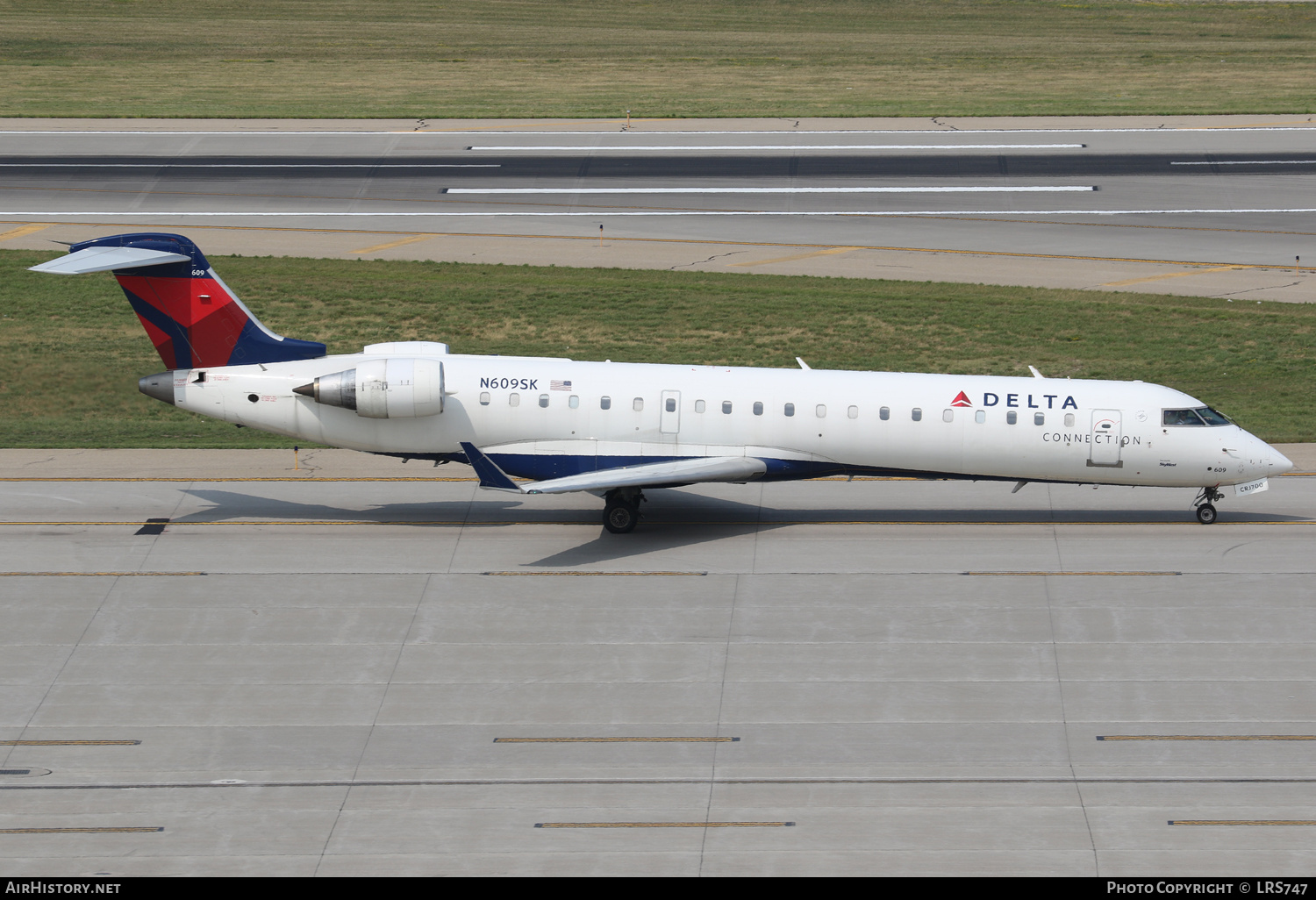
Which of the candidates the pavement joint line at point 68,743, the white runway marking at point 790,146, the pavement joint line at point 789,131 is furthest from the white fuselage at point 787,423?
the pavement joint line at point 789,131

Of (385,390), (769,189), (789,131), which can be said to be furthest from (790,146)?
(385,390)

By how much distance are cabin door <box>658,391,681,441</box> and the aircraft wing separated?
24.4 inches

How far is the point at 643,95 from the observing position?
234 ft

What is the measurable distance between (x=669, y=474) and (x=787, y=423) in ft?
8.75

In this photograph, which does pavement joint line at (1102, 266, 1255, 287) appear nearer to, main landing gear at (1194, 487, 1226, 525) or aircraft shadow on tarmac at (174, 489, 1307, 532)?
aircraft shadow on tarmac at (174, 489, 1307, 532)

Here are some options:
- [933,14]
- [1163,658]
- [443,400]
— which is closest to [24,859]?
[443,400]

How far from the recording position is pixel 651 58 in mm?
79750

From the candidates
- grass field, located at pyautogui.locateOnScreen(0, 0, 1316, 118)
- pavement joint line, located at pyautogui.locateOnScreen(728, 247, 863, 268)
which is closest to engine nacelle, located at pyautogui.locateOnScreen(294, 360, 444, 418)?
pavement joint line, located at pyautogui.locateOnScreen(728, 247, 863, 268)

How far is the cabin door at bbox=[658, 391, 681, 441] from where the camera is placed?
31.1 metres

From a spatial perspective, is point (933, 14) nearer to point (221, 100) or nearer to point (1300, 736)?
point (221, 100)

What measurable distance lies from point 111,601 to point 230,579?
2.19m

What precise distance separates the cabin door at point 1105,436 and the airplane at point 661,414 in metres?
0.03

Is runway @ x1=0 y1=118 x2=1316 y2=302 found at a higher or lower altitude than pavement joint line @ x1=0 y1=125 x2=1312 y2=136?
lower

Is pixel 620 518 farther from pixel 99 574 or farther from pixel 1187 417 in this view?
pixel 1187 417
